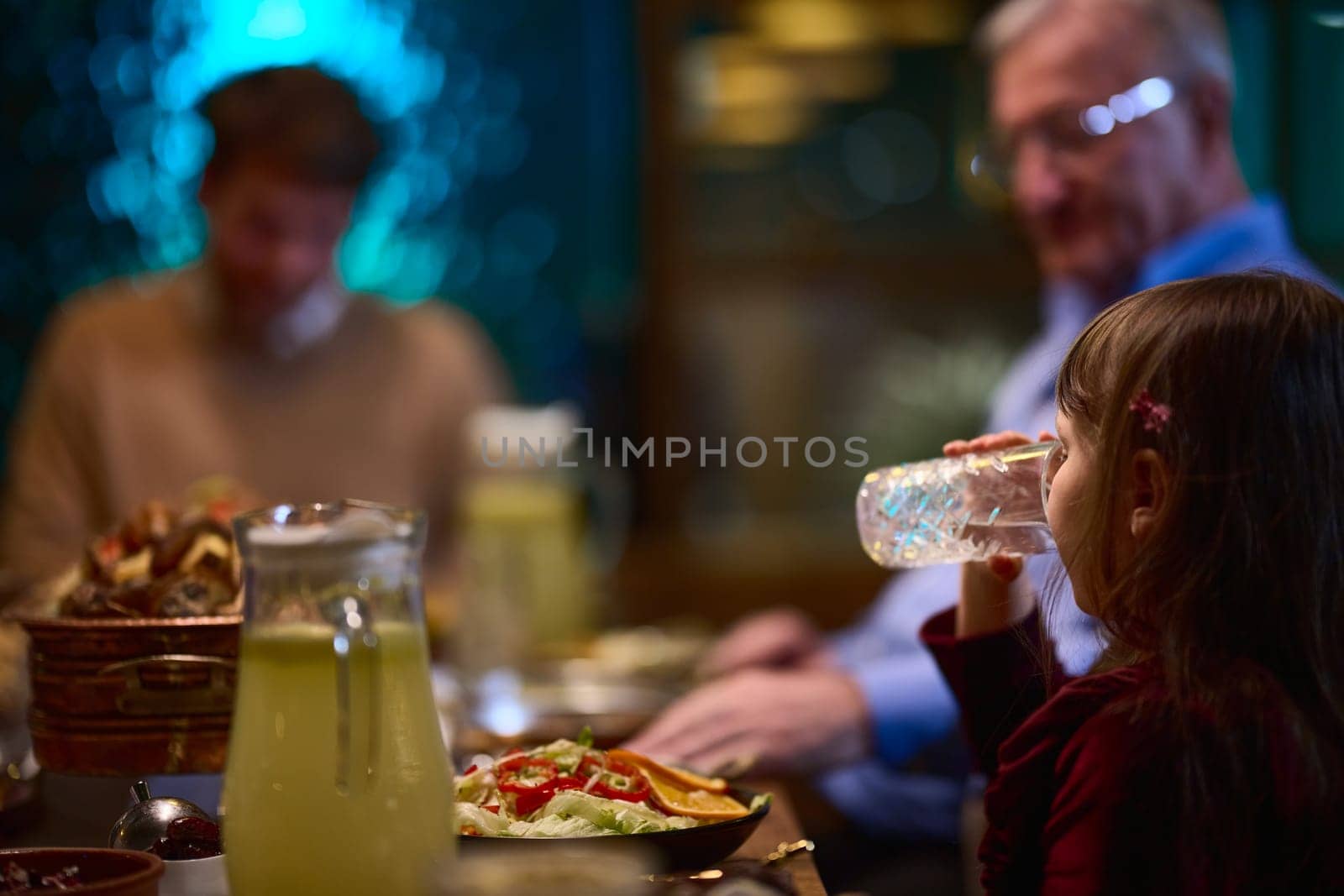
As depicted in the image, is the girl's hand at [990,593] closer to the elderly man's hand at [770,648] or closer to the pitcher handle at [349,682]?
the pitcher handle at [349,682]

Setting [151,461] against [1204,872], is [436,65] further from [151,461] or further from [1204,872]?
[1204,872]

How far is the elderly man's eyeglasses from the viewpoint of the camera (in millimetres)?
1601

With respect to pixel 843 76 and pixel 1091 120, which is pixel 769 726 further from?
pixel 843 76

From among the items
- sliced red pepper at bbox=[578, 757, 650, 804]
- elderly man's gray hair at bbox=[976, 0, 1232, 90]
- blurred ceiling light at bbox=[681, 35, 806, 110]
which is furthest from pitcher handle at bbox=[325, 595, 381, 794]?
blurred ceiling light at bbox=[681, 35, 806, 110]

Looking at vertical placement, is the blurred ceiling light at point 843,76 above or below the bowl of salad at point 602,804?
above

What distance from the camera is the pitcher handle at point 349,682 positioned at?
0.71 meters

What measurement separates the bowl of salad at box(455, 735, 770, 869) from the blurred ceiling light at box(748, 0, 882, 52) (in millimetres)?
2956

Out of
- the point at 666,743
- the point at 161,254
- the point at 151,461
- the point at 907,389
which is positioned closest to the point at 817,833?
the point at 666,743

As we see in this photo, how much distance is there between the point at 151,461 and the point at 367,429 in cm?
37

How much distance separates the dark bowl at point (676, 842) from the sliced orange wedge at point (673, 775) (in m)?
0.06

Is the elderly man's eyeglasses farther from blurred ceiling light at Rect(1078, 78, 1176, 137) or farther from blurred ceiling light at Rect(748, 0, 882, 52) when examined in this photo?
blurred ceiling light at Rect(748, 0, 882, 52)

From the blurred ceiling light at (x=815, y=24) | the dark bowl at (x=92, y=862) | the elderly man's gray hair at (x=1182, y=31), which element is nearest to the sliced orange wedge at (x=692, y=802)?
the dark bowl at (x=92, y=862)

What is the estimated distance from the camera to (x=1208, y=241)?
1.57 m

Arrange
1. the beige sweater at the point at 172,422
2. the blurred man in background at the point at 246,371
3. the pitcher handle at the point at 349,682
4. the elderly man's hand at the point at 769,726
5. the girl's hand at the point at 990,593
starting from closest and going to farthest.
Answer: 1. the pitcher handle at the point at 349,682
2. the girl's hand at the point at 990,593
3. the elderly man's hand at the point at 769,726
4. the blurred man in background at the point at 246,371
5. the beige sweater at the point at 172,422
